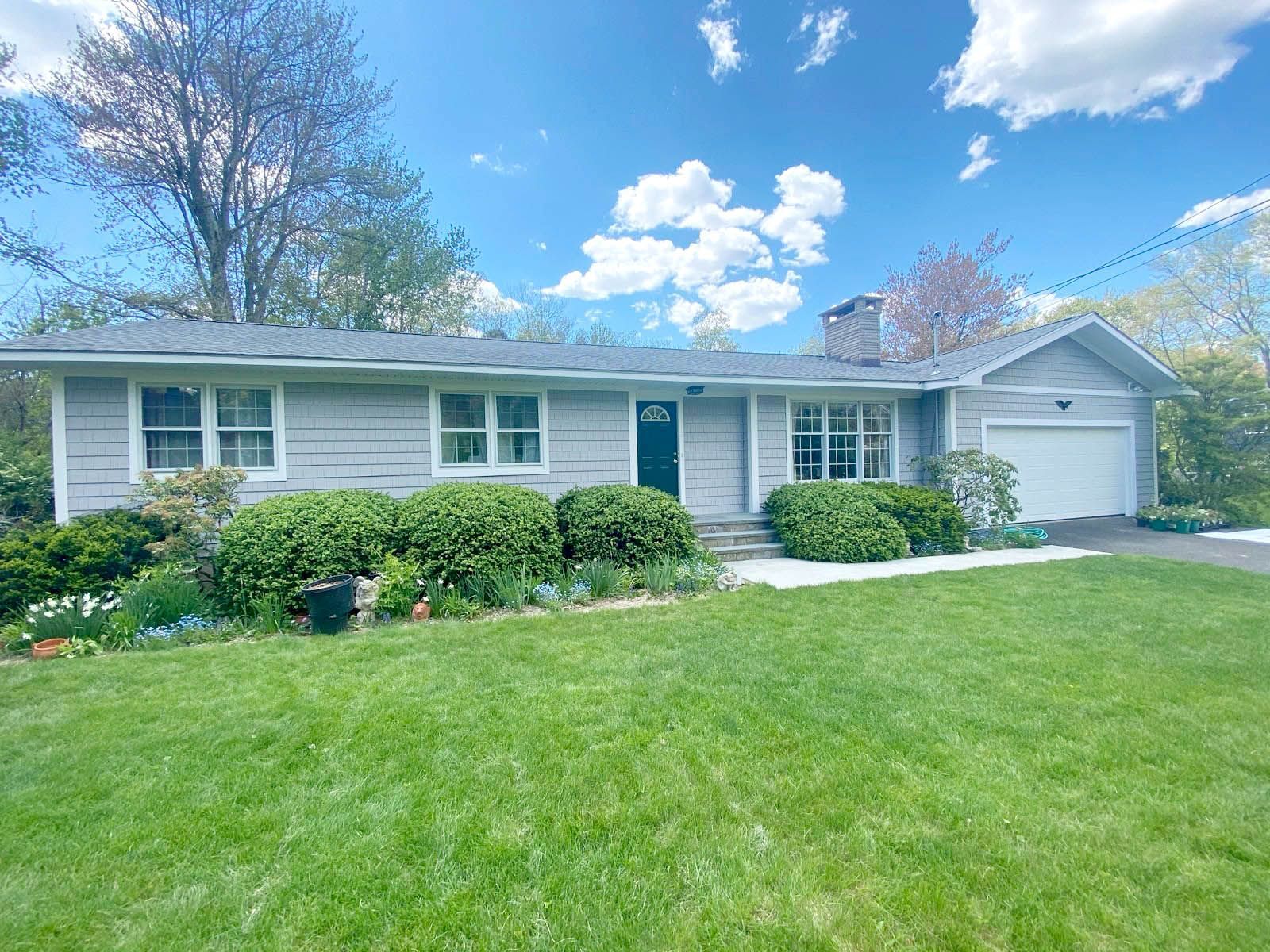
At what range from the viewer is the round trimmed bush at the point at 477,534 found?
238 inches

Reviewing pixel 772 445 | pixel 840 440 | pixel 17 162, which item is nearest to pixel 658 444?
pixel 772 445

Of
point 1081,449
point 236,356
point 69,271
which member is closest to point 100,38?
point 69,271

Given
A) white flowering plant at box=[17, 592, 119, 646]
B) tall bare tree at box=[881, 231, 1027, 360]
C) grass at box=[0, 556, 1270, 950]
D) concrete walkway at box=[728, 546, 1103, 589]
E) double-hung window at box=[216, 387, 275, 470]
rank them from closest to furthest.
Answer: grass at box=[0, 556, 1270, 950] < white flowering plant at box=[17, 592, 119, 646] < concrete walkway at box=[728, 546, 1103, 589] < double-hung window at box=[216, 387, 275, 470] < tall bare tree at box=[881, 231, 1027, 360]

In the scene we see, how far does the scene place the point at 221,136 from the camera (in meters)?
14.7

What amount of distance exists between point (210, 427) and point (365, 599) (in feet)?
12.7

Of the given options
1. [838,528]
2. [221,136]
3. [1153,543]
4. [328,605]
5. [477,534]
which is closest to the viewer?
[328,605]

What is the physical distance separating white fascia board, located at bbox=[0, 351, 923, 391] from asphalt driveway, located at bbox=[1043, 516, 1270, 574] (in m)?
3.95

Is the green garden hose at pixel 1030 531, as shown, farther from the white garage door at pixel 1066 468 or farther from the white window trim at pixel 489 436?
the white window trim at pixel 489 436

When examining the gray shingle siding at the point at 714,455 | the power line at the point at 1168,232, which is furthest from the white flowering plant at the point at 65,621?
the power line at the point at 1168,232

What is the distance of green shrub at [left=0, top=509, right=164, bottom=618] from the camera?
17.3 ft

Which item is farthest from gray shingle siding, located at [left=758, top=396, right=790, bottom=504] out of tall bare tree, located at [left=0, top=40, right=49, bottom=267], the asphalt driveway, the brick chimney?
tall bare tree, located at [left=0, top=40, right=49, bottom=267]

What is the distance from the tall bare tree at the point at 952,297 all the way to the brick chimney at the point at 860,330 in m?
12.6

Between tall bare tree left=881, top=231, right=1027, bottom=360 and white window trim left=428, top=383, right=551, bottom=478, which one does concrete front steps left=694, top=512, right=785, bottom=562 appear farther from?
tall bare tree left=881, top=231, right=1027, bottom=360

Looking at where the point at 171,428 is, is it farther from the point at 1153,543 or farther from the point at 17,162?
the point at 1153,543
